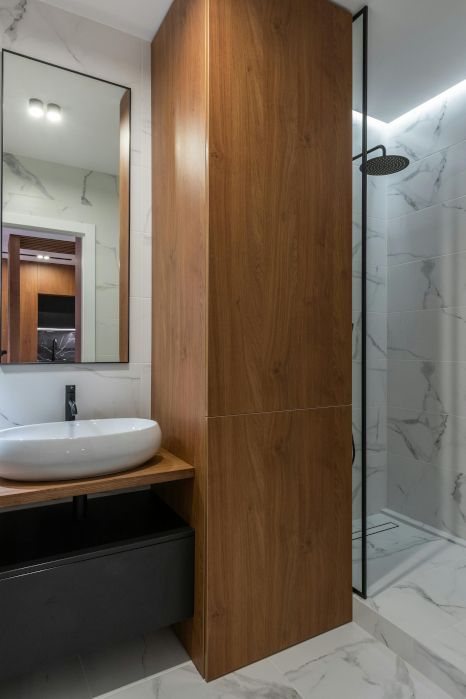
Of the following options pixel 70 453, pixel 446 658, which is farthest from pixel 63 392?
pixel 446 658

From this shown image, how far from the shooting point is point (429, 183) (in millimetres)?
2572

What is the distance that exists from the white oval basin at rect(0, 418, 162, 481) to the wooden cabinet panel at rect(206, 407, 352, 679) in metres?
0.25

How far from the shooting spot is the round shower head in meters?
2.05

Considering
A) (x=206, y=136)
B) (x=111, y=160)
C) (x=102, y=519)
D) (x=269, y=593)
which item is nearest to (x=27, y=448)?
(x=102, y=519)

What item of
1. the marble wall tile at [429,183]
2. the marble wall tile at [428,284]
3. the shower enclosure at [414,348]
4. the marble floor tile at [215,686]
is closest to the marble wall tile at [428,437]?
the shower enclosure at [414,348]

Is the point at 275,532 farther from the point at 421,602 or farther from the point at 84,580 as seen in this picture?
the point at 421,602

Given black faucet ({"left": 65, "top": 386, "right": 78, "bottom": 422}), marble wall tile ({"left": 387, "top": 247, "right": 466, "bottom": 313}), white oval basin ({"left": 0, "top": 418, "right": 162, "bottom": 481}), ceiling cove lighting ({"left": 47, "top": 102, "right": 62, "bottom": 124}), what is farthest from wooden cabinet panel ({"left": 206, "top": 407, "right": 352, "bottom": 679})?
ceiling cove lighting ({"left": 47, "top": 102, "right": 62, "bottom": 124})

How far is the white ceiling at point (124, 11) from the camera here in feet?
5.85

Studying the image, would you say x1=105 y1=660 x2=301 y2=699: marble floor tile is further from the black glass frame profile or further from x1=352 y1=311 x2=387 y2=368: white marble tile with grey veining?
x1=352 y1=311 x2=387 y2=368: white marble tile with grey veining

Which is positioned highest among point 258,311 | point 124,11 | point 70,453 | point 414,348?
point 124,11

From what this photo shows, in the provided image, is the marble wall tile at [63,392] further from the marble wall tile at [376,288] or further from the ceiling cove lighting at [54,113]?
the marble wall tile at [376,288]

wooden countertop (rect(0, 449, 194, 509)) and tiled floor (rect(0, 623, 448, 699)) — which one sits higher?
wooden countertop (rect(0, 449, 194, 509))

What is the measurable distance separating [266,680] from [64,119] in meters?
2.33

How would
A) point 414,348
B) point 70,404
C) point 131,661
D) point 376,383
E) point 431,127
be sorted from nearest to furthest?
point 131,661, point 70,404, point 431,127, point 414,348, point 376,383
